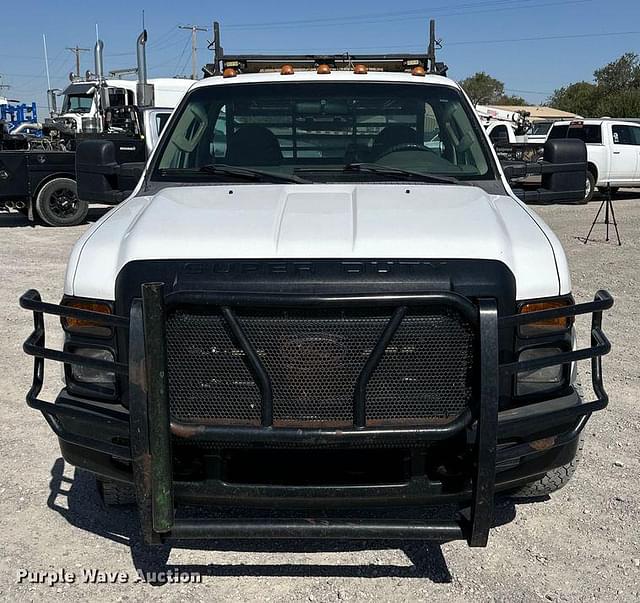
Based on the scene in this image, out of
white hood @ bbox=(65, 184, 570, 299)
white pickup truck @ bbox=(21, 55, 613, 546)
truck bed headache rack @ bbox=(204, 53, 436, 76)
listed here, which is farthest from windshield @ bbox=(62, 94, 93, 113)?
white pickup truck @ bbox=(21, 55, 613, 546)

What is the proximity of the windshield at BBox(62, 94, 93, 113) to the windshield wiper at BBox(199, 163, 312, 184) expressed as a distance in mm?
17582

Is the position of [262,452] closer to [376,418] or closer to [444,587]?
[376,418]

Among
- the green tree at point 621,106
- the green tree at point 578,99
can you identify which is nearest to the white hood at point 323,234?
the green tree at point 621,106

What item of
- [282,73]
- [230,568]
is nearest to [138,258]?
[230,568]

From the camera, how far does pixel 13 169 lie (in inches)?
501

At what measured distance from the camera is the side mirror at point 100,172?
415 cm

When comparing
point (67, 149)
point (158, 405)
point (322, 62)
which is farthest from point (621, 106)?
point (158, 405)

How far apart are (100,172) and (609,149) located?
1646 cm

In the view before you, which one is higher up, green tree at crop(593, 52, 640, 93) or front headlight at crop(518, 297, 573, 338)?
green tree at crop(593, 52, 640, 93)

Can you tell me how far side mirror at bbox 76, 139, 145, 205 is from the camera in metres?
4.15

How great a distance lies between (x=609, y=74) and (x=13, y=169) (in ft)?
200

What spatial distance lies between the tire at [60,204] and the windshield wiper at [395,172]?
405 inches

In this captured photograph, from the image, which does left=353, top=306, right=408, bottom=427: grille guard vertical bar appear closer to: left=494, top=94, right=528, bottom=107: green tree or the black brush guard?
the black brush guard

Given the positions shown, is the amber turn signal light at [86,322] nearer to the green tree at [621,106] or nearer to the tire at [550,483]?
the tire at [550,483]
